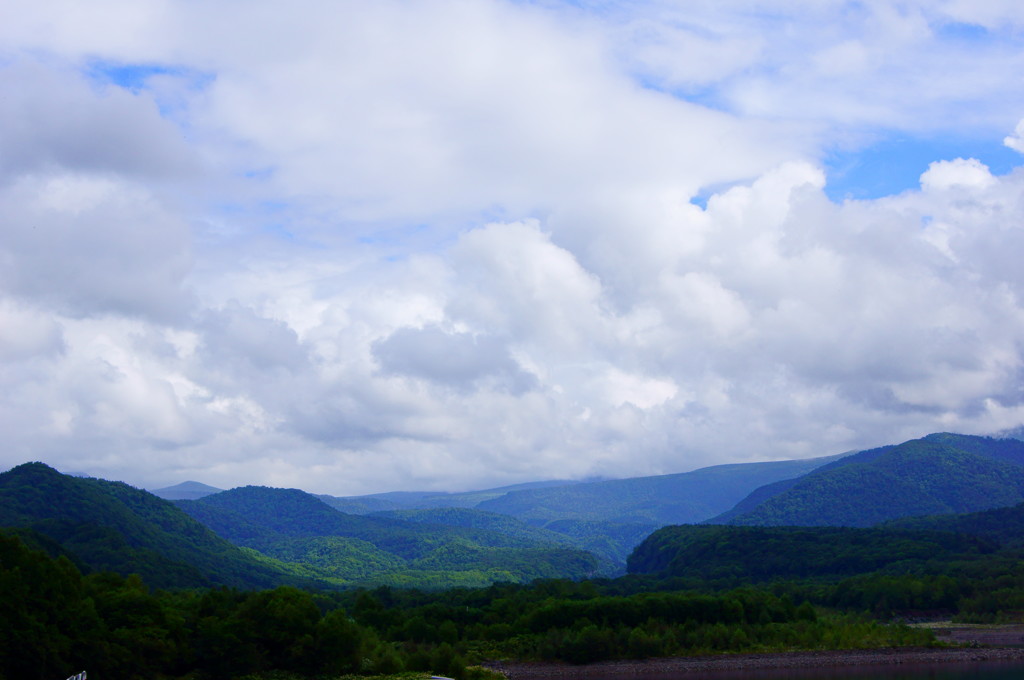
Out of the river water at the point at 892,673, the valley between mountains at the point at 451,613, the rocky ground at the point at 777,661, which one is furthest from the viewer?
the rocky ground at the point at 777,661

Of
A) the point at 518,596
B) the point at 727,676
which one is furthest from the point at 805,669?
the point at 518,596

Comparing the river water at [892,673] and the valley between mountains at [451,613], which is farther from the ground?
the valley between mountains at [451,613]

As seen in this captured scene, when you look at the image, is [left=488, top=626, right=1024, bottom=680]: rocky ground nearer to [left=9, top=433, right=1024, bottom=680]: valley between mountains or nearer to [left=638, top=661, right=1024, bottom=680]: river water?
[left=638, top=661, right=1024, bottom=680]: river water

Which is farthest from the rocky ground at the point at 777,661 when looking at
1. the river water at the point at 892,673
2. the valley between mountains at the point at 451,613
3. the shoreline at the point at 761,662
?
the valley between mountains at the point at 451,613

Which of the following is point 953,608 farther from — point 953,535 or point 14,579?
point 14,579

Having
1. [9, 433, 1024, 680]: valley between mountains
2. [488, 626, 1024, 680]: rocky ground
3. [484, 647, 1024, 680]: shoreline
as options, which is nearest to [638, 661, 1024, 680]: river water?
[488, 626, 1024, 680]: rocky ground

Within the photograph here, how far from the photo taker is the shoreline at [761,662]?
10494 cm

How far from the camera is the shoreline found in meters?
105

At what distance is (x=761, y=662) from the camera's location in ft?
354

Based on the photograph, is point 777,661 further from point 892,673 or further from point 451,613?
point 451,613

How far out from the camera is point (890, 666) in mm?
105062

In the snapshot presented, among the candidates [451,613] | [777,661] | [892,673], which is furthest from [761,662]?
[451,613]

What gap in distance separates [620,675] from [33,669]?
62582mm

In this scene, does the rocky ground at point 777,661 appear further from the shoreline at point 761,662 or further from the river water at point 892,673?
the river water at point 892,673
